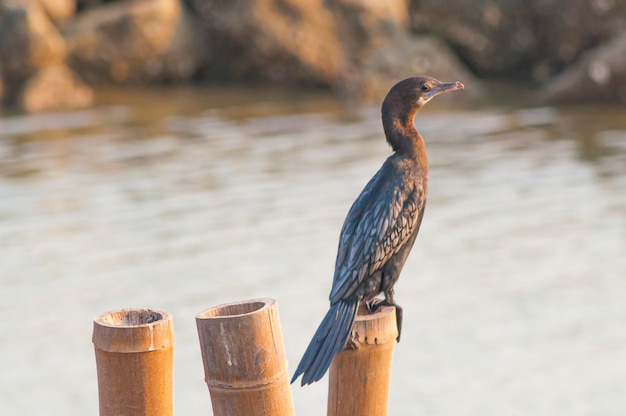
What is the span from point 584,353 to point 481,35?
358 inches

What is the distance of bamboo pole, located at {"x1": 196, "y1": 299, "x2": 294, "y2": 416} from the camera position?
299cm

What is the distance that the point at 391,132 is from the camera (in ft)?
13.0

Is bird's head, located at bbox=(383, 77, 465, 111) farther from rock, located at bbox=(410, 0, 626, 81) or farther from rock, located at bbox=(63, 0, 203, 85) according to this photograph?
rock, located at bbox=(63, 0, 203, 85)

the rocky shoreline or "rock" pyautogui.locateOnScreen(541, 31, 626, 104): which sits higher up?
the rocky shoreline

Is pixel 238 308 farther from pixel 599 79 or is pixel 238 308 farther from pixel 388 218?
pixel 599 79

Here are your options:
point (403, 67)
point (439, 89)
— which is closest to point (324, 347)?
point (439, 89)

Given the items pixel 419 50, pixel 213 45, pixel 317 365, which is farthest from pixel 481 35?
pixel 317 365

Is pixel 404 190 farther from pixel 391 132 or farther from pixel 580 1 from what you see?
pixel 580 1

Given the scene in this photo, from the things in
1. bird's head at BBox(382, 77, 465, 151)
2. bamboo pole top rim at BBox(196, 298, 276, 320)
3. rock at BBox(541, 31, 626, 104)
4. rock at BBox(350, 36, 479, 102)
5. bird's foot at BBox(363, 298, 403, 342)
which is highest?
rock at BBox(350, 36, 479, 102)

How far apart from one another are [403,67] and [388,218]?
9.78 m

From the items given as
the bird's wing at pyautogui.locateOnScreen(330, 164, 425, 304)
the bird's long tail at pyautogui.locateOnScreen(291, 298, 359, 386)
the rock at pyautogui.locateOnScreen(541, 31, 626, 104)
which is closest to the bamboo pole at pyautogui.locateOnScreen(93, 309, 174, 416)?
the bird's long tail at pyautogui.locateOnScreen(291, 298, 359, 386)

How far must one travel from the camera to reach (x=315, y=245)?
7.45m

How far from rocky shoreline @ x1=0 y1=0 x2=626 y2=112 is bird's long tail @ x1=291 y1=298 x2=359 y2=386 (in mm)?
10137

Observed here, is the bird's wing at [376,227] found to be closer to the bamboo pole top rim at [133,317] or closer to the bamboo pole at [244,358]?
the bamboo pole at [244,358]
